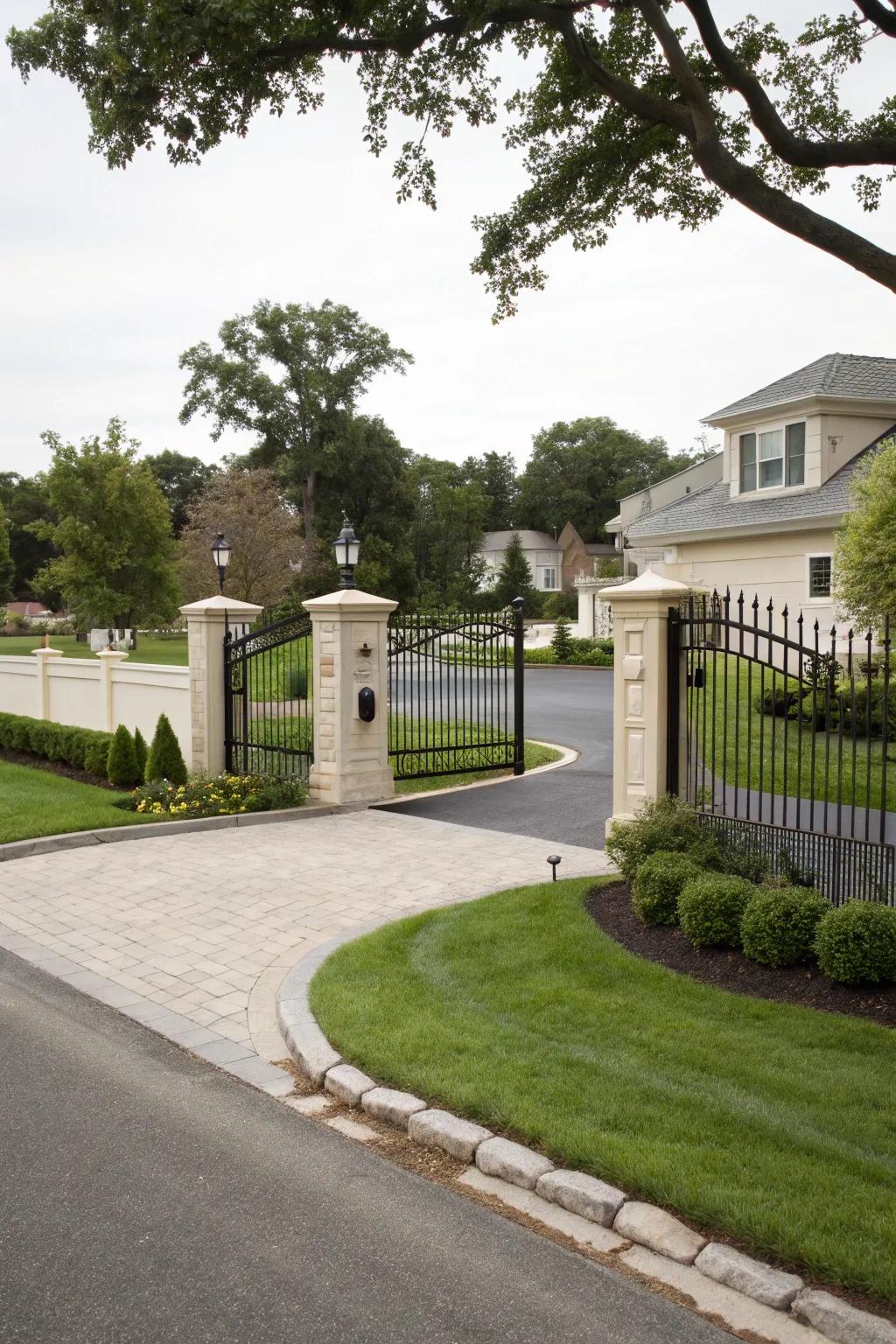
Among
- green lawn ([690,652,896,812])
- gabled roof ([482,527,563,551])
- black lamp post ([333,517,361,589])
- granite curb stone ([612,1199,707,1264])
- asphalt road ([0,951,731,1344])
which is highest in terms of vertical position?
gabled roof ([482,527,563,551])

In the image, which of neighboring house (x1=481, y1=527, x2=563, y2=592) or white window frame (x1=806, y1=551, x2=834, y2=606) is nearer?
white window frame (x1=806, y1=551, x2=834, y2=606)

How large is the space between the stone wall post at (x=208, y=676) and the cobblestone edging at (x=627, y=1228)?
8911 millimetres

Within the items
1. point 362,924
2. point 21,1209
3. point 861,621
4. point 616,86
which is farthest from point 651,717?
point 861,621

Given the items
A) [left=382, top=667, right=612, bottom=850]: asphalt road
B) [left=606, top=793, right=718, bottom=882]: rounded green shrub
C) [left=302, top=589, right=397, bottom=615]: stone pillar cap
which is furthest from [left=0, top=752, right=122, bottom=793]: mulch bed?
[left=606, top=793, right=718, bottom=882]: rounded green shrub

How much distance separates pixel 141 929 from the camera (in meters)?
7.56

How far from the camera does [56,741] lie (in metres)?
15.9

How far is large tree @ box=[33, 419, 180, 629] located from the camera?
32.2m

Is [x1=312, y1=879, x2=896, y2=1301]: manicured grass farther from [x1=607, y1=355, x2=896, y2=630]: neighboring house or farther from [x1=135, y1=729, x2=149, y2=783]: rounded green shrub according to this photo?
[x1=607, y1=355, x2=896, y2=630]: neighboring house

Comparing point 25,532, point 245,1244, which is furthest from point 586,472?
point 245,1244

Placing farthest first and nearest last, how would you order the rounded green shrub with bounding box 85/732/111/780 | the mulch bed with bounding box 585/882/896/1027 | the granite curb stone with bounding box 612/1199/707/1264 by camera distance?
the rounded green shrub with bounding box 85/732/111/780
the mulch bed with bounding box 585/882/896/1027
the granite curb stone with bounding box 612/1199/707/1264

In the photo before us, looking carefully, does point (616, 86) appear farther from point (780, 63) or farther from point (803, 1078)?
point (803, 1078)

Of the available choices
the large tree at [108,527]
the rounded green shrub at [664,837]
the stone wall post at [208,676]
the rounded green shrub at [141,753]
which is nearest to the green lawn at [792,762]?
the rounded green shrub at [664,837]

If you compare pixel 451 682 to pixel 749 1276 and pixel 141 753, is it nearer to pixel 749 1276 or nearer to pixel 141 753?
pixel 141 753

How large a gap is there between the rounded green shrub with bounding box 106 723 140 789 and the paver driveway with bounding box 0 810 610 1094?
3167mm
